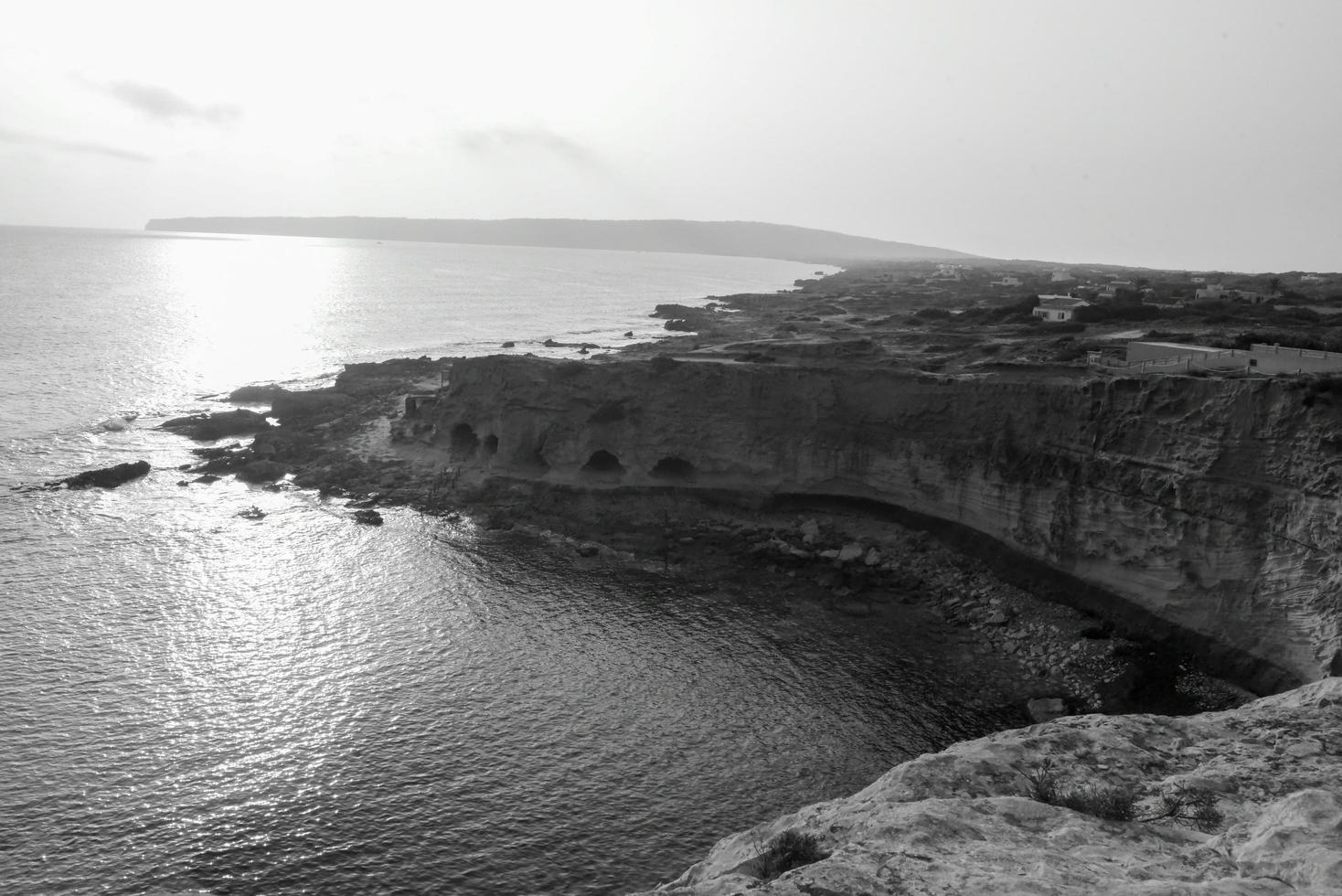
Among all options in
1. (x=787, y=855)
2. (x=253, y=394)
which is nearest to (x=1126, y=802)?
(x=787, y=855)

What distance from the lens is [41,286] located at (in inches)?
4961

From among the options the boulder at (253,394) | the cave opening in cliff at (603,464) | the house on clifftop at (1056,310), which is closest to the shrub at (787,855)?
the cave opening in cliff at (603,464)

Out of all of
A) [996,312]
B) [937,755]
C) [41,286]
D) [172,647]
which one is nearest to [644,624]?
[172,647]

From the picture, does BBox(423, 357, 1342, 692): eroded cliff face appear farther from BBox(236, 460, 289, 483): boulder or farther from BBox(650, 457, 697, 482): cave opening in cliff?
BBox(236, 460, 289, 483): boulder

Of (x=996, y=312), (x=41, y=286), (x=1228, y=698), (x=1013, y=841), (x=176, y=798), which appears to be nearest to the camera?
(x=1013, y=841)

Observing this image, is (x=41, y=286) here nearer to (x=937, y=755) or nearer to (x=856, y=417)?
(x=856, y=417)

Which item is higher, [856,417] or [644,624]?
[856,417]

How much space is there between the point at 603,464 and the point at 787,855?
30774 millimetres

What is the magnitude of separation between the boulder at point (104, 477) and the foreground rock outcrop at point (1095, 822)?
39.6m

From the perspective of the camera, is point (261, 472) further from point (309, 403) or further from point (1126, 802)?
point (1126, 802)

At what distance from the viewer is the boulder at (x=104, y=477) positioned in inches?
1652

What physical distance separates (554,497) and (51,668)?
19789 mm

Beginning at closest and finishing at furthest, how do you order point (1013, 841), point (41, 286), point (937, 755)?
point (1013, 841)
point (937, 755)
point (41, 286)

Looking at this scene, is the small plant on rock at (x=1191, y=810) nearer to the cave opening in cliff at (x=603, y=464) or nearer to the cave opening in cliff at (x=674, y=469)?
the cave opening in cliff at (x=674, y=469)
